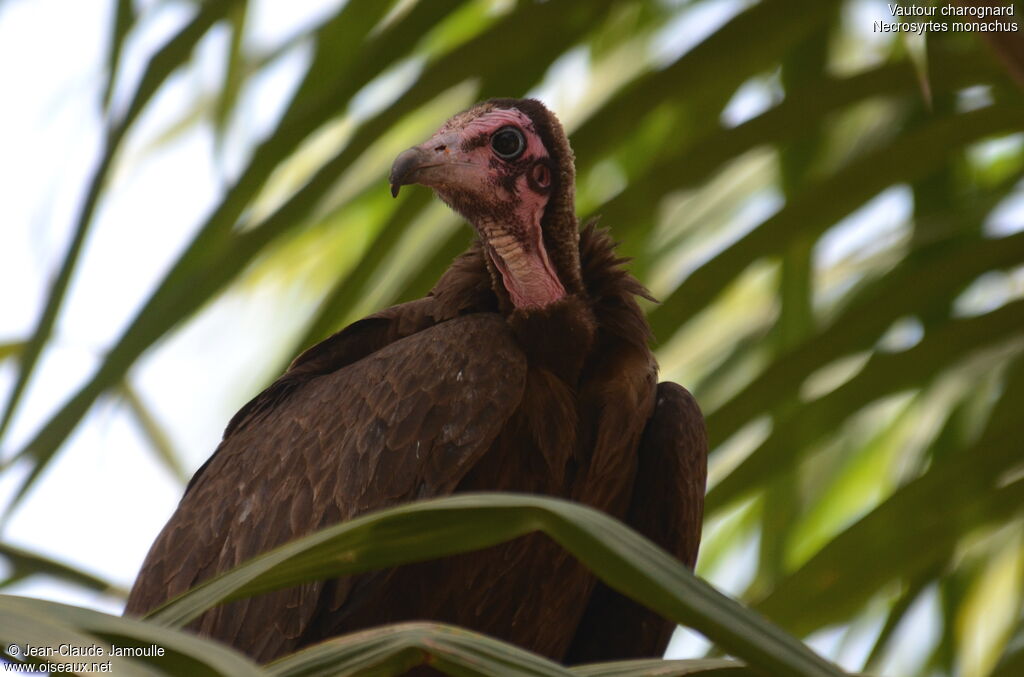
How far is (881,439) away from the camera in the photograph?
217 inches

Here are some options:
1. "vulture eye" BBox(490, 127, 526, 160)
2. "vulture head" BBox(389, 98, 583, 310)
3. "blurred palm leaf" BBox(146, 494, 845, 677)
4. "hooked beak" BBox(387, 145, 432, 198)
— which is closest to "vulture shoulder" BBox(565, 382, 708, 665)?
"vulture head" BBox(389, 98, 583, 310)

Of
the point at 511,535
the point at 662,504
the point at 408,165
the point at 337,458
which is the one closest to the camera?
the point at 511,535

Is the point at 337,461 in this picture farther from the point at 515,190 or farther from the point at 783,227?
the point at 783,227

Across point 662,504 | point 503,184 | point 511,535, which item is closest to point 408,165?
point 503,184

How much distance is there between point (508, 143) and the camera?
159 inches

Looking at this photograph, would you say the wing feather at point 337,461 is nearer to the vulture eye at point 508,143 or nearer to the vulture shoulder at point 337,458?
the vulture shoulder at point 337,458

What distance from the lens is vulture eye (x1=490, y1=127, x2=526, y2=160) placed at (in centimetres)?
402

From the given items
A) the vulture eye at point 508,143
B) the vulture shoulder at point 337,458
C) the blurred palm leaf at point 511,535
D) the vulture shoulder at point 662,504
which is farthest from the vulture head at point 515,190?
the blurred palm leaf at point 511,535

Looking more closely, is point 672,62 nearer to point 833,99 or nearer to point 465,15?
point 833,99

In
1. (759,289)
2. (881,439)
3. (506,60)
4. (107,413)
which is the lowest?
(881,439)

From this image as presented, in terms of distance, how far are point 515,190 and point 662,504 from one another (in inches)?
39.7

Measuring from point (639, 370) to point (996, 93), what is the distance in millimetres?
1200

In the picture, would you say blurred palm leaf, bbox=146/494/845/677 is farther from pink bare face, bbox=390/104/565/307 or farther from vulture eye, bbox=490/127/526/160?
vulture eye, bbox=490/127/526/160

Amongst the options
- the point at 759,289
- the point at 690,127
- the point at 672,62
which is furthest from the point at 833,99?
the point at 759,289
